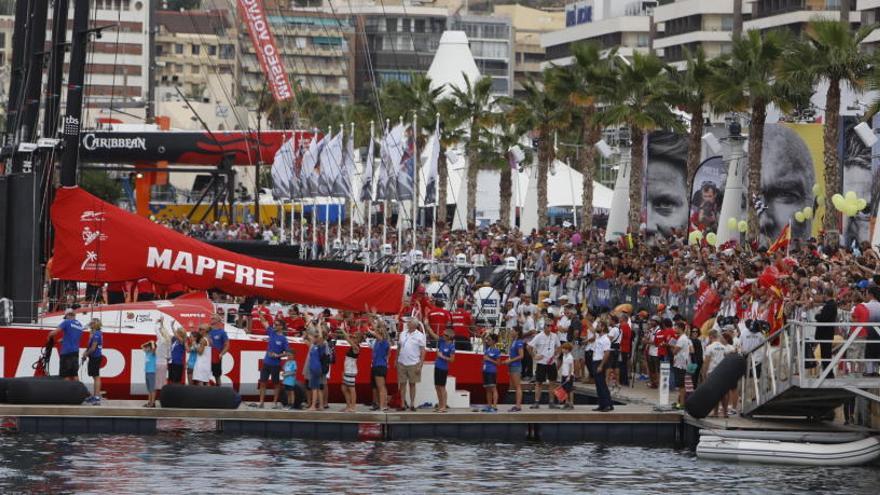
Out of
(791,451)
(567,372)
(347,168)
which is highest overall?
A: (347,168)

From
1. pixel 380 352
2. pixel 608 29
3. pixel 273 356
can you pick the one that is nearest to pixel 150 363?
pixel 273 356

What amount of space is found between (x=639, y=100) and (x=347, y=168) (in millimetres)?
9732

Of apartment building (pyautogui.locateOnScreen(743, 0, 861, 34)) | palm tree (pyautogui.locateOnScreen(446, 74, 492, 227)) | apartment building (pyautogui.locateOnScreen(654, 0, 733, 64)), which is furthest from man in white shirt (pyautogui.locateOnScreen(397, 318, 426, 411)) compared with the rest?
apartment building (pyautogui.locateOnScreen(654, 0, 733, 64))

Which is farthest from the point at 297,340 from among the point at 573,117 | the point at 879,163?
the point at 573,117

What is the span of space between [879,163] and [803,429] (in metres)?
16.0

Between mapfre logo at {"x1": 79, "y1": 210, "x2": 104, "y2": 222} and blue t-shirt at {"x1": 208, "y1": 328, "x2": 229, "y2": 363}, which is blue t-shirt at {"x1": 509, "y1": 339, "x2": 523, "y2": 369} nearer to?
blue t-shirt at {"x1": 208, "y1": 328, "x2": 229, "y2": 363}

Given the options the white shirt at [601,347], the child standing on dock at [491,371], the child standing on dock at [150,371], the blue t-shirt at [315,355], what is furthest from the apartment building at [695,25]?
the child standing on dock at [150,371]

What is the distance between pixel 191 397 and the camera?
3120cm

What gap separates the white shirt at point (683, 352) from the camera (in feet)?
106

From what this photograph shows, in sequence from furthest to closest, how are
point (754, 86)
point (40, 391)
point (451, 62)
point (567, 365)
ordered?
1. point (451, 62)
2. point (754, 86)
3. point (567, 365)
4. point (40, 391)

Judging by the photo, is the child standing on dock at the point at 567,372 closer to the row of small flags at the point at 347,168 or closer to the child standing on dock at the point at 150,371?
the child standing on dock at the point at 150,371

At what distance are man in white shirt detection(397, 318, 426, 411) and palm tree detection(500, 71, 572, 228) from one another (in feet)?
112

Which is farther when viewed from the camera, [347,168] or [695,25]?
[695,25]

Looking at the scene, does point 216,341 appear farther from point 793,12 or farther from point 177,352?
point 793,12
